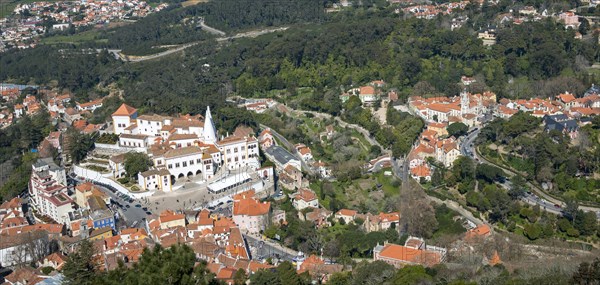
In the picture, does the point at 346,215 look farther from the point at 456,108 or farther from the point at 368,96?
the point at 368,96

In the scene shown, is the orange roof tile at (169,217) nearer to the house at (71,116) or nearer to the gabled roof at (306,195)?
the gabled roof at (306,195)

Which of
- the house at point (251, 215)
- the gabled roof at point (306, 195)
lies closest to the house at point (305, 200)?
the gabled roof at point (306, 195)

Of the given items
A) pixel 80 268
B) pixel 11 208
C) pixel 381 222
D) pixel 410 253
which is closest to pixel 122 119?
pixel 11 208

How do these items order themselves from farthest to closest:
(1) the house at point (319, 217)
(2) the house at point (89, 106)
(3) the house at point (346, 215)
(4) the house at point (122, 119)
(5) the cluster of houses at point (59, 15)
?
(5) the cluster of houses at point (59, 15) → (2) the house at point (89, 106) → (4) the house at point (122, 119) → (3) the house at point (346, 215) → (1) the house at point (319, 217)

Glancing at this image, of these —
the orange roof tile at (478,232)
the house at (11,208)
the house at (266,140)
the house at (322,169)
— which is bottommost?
the house at (322,169)

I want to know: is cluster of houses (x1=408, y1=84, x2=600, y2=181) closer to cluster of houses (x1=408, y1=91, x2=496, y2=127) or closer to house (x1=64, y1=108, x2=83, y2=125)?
cluster of houses (x1=408, y1=91, x2=496, y2=127)

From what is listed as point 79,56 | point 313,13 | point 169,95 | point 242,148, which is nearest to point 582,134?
point 242,148

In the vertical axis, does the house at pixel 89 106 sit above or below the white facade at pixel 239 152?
below
